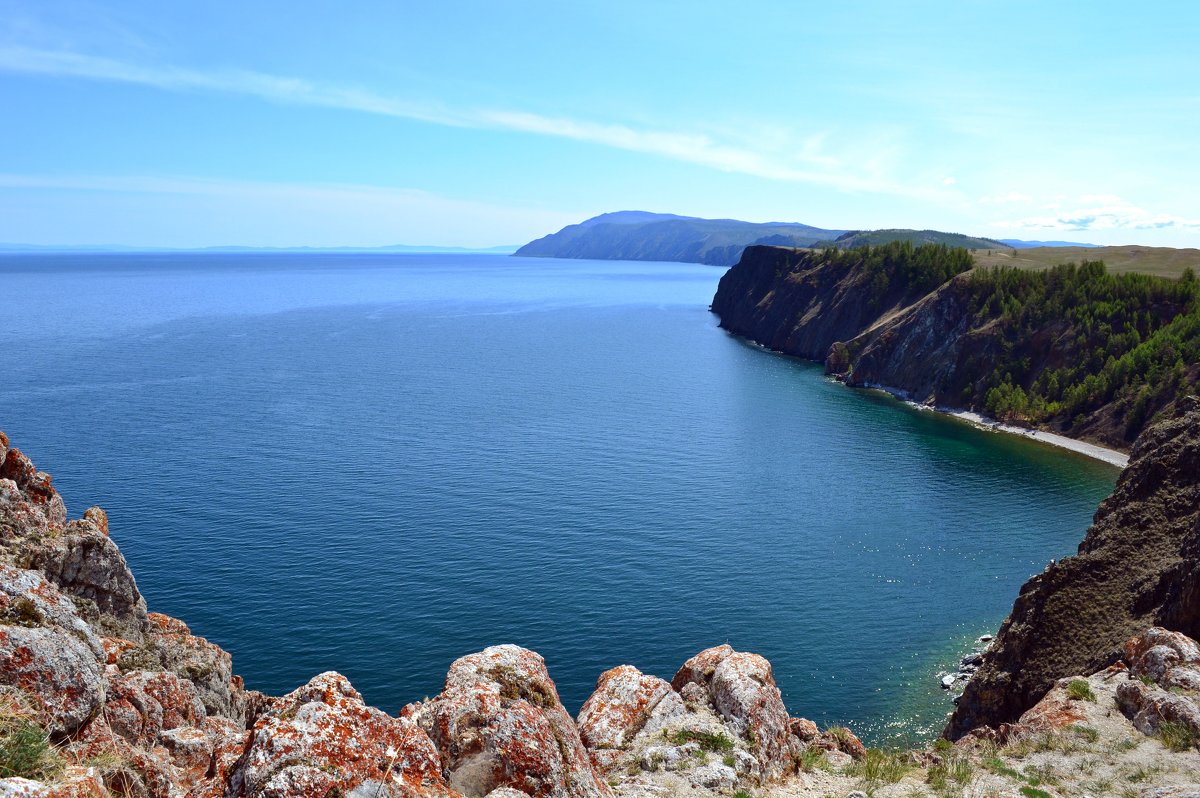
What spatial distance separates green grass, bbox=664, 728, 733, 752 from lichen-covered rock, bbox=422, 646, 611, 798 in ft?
15.3

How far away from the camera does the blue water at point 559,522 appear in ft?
182

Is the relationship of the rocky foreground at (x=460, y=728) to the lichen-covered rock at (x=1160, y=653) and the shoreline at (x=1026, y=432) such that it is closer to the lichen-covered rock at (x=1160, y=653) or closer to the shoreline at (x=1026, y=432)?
the lichen-covered rock at (x=1160, y=653)

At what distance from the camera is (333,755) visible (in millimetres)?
14344

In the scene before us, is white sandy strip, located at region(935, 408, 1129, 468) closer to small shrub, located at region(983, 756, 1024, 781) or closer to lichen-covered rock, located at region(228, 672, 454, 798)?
small shrub, located at region(983, 756, 1024, 781)

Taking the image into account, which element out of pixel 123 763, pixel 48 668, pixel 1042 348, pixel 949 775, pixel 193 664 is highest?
pixel 1042 348

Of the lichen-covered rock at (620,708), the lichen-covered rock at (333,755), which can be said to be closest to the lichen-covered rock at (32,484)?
the lichen-covered rock at (620,708)

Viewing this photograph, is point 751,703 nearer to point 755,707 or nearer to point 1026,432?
point 755,707

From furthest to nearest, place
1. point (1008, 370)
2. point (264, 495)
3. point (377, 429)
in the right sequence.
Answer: point (1008, 370), point (377, 429), point (264, 495)

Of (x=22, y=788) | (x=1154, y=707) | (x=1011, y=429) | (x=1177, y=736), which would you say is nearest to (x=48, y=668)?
(x=22, y=788)

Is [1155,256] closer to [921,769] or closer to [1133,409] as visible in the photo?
[1133,409]

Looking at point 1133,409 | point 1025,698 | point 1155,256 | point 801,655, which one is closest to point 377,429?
point 801,655

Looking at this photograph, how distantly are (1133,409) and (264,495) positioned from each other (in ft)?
369

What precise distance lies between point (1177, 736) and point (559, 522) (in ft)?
181

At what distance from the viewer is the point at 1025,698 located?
133ft
